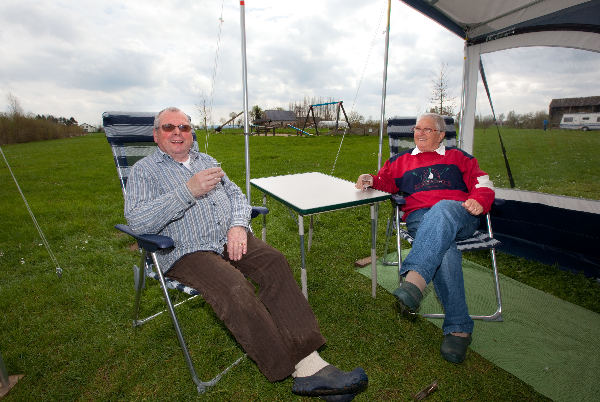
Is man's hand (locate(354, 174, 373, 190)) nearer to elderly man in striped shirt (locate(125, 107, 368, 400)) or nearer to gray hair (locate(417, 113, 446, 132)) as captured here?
gray hair (locate(417, 113, 446, 132))

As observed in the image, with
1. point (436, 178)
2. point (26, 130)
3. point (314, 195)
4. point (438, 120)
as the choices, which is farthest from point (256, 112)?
point (314, 195)

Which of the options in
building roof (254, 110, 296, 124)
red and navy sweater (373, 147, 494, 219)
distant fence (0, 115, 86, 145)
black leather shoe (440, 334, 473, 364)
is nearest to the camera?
black leather shoe (440, 334, 473, 364)

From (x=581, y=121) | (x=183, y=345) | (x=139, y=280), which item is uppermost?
(x=581, y=121)

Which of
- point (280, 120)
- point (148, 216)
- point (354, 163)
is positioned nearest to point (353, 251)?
point (148, 216)

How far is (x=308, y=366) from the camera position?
166 centimetres

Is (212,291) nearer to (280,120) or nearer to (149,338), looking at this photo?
(149,338)

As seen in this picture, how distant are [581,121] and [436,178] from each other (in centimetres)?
190

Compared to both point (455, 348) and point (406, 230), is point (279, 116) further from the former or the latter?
point (455, 348)

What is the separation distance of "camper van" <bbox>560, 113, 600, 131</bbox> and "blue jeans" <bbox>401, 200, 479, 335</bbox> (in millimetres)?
2127

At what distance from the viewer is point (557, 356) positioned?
1979mm

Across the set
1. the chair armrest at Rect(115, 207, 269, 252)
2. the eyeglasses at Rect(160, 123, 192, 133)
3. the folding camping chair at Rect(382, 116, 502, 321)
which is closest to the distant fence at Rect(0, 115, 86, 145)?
the eyeglasses at Rect(160, 123, 192, 133)

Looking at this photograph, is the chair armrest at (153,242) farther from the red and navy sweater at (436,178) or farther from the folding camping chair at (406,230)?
the red and navy sweater at (436,178)

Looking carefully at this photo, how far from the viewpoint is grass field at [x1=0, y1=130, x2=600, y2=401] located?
1.81m

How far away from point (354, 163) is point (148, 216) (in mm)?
9133
